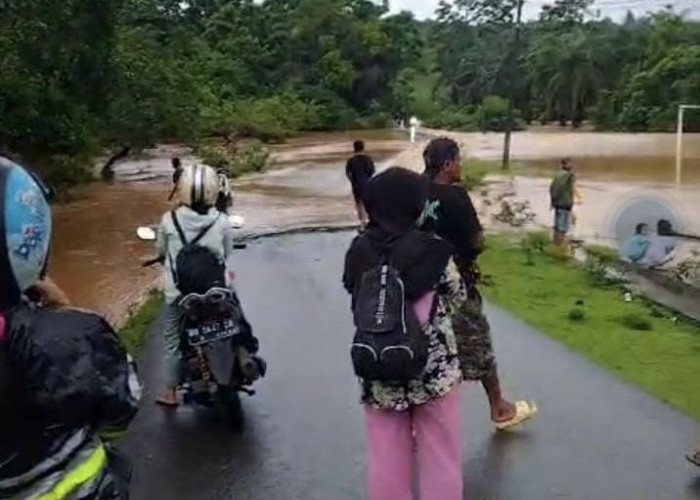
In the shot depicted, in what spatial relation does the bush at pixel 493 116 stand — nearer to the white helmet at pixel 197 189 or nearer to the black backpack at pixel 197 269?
the white helmet at pixel 197 189

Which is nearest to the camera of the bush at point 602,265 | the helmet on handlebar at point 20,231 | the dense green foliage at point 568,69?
the helmet on handlebar at point 20,231

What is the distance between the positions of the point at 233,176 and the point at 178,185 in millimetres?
28084

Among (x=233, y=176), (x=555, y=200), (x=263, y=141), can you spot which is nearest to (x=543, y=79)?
(x=263, y=141)

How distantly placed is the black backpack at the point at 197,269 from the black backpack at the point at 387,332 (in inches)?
89.1

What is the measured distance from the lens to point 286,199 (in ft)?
86.2

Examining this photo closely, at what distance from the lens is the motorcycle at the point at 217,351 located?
6445 millimetres

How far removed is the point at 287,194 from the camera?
27672 mm

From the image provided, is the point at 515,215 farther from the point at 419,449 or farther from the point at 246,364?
the point at 419,449

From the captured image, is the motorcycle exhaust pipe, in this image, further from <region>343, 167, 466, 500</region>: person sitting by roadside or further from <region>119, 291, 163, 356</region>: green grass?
<region>119, 291, 163, 356</region>: green grass

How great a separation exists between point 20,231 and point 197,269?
4075mm

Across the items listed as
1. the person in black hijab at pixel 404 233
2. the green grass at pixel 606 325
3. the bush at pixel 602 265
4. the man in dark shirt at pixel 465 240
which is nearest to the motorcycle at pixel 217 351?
the man in dark shirt at pixel 465 240

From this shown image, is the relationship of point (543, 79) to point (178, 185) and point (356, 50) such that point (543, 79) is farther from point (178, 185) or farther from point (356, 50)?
point (178, 185)

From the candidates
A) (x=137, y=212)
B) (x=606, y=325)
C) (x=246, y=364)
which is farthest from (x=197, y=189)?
(x=137, y=212)

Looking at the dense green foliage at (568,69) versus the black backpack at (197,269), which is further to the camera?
the dense green foliage at (568,69)
